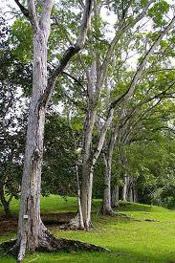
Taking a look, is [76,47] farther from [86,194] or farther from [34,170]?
[86,194]

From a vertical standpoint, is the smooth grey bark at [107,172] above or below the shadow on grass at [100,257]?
above

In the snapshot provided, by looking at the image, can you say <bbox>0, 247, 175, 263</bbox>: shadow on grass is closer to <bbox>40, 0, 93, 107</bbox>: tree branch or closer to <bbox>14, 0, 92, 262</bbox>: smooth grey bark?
<bbox>14, 0, 92, 262</bbox>: smooth grey bark

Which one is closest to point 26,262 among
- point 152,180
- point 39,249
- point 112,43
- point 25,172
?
point 39,249

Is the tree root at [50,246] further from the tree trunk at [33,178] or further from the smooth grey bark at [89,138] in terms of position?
the smooth grey bark at [89,138]

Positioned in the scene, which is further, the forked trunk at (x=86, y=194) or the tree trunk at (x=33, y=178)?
the forked trunk at (x=86, y=194)

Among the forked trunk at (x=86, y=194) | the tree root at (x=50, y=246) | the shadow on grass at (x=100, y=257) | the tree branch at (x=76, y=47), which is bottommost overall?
the shadow on grass at (x=100, y=257)

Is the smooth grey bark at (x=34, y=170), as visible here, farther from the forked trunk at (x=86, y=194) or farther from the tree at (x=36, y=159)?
the forked trunk at (x=86, y=194)

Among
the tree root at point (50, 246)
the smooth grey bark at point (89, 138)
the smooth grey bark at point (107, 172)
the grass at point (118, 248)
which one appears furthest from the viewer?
the smooth grey bark at point (107, 172)

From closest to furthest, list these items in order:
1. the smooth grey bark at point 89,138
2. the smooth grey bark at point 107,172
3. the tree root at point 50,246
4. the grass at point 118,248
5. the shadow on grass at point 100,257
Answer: the shadow on grass at point 100,257, the grass at point 118,248, the tree root at point 50,246, the smooth grey bark at point 89,138, the smooth grey bark at point 107,172

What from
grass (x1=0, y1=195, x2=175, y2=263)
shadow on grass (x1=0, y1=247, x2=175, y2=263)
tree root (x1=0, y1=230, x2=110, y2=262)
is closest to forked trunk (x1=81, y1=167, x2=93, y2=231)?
grass (x1=0, y1=195, x2=175, y2=263)

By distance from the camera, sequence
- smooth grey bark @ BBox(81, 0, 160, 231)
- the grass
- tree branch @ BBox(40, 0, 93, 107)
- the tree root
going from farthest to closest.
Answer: smooth grey bark @ BBox(81, 0, 160, 231), the tree root, tree branch @ BBox(40, 0, 93, 107), the grass

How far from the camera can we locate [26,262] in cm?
852

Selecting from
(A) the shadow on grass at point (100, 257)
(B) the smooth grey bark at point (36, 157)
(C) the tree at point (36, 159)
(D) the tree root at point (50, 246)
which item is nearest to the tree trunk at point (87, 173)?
(A) the shadow on grass at point (100, 257)

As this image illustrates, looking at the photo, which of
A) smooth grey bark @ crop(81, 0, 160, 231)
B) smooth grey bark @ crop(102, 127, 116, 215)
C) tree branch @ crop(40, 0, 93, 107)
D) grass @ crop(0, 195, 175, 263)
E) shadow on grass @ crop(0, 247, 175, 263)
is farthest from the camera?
smooth grey bark @ crop(102, 127, 116, 215)
